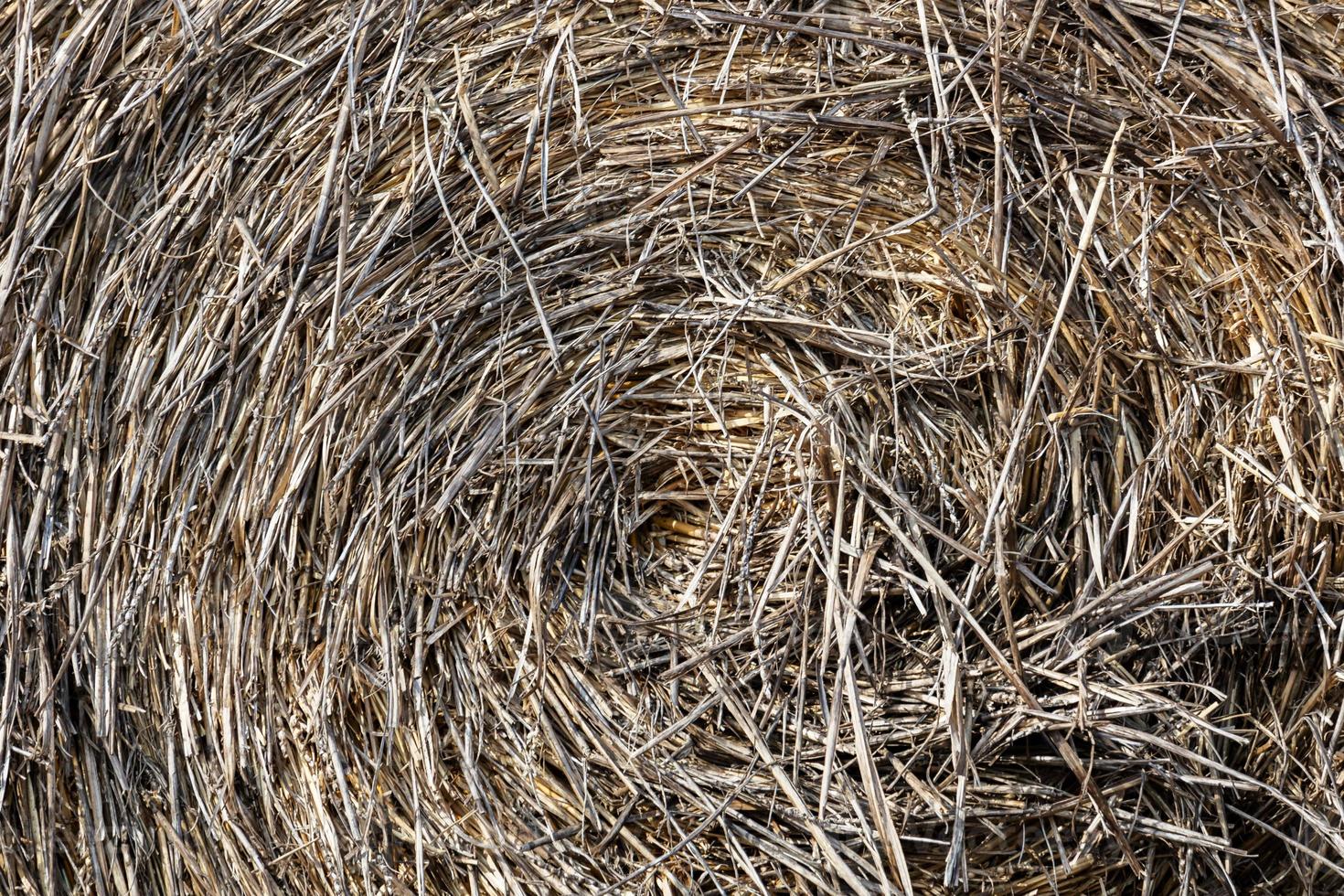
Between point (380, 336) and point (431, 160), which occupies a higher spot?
point (431, 160)

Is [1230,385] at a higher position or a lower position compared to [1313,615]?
higher

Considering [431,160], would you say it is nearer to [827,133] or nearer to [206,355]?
[206,355]

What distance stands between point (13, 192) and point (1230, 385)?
1377 millimetres

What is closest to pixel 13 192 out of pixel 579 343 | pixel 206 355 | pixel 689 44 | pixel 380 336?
pixel 206 355

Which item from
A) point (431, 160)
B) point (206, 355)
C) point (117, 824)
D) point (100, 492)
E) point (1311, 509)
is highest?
point (431, 160)

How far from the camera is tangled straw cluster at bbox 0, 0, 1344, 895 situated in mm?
1277

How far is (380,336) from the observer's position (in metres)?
1.35

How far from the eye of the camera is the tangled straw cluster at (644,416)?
128 cm

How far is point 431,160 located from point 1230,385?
91cm

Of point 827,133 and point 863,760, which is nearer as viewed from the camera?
point 863,760

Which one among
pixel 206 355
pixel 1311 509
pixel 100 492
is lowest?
pixel 1311 509

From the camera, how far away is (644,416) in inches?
56.0

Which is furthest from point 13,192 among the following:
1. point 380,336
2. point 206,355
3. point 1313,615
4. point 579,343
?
point 1313,615

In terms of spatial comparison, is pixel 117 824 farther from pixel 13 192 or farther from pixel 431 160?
pixel 431 160
